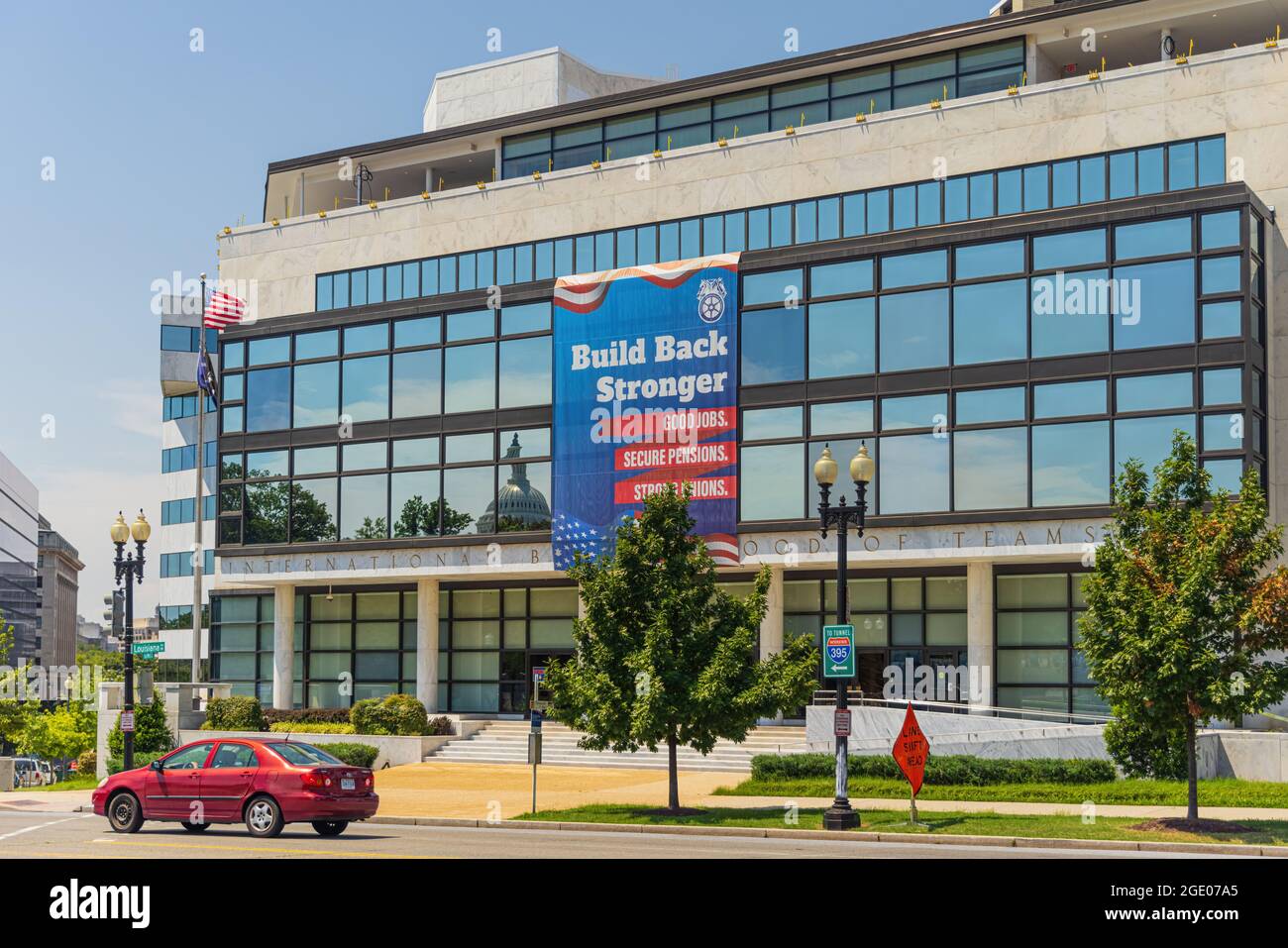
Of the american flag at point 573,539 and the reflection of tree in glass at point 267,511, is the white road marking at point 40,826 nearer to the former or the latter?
the american flag at point 573,539

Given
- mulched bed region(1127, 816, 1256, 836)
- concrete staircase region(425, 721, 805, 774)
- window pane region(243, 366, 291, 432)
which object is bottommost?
concrete staircase region(425, 721, 805, 774)

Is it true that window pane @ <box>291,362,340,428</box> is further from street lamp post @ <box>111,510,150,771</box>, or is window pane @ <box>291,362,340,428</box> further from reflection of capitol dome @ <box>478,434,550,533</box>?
street lamp post @ <box>111,510,150,771</box>

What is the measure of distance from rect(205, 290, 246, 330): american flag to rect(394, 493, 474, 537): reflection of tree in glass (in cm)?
1128

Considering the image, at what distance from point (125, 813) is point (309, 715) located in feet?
81.9

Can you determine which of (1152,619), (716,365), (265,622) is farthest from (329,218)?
(1152,619)

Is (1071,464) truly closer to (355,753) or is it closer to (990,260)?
(990,260)

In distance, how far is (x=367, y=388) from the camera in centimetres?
5325

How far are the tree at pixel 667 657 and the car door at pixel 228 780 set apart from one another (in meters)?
7.37

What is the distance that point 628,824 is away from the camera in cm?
2745

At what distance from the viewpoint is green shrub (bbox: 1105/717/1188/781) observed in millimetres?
27125

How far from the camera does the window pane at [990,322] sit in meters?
41.8

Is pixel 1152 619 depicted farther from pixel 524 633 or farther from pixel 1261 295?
pixel 524 633

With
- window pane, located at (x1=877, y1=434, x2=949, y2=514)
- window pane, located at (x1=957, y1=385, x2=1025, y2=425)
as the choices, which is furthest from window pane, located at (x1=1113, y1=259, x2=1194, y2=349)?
window pane, located at (x1=877, y1=434, x2=949, y2=514)
